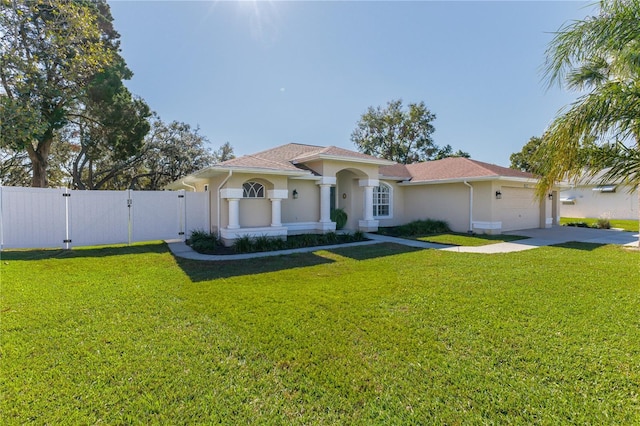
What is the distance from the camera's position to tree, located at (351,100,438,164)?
37.5m

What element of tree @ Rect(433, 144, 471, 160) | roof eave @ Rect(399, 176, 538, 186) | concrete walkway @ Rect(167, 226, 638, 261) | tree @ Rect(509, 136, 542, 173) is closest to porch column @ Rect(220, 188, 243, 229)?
concrete walkway @ Rect(167, 226, 638, 261)

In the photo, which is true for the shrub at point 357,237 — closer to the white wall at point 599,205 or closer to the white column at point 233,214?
the white column at point 233,214

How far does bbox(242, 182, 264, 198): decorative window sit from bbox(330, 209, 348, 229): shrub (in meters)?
4.71

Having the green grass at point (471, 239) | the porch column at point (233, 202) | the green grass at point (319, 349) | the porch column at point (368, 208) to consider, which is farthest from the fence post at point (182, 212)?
the green grass at point (471, 239)

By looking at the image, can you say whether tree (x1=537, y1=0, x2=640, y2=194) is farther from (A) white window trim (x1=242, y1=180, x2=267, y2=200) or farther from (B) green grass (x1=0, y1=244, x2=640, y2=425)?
(A) white window trim (x1=242, y1=180, x2=267, y2=200)

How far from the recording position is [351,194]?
1731 centimetres

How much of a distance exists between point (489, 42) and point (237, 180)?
12107 mm

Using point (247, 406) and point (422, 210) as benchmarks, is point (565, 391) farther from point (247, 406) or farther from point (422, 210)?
point (422, 210)

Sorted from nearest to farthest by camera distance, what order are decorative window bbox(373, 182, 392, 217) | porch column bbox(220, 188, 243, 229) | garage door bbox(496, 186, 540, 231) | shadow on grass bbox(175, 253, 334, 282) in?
shadow on grass bbox(175, 253, 334, 282) → porch column bbox(220, 188, 243, 229) → garage door bbox(496, 186, 540, 231) → decorative window bbox(373, 182, 392, 217)

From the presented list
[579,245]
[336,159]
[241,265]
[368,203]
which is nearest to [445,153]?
[368,203]

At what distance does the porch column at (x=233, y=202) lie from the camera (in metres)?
12.0

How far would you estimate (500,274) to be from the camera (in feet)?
25.7

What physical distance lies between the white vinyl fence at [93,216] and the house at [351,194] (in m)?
1.38

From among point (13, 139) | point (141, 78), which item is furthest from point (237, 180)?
point (141, 78)
